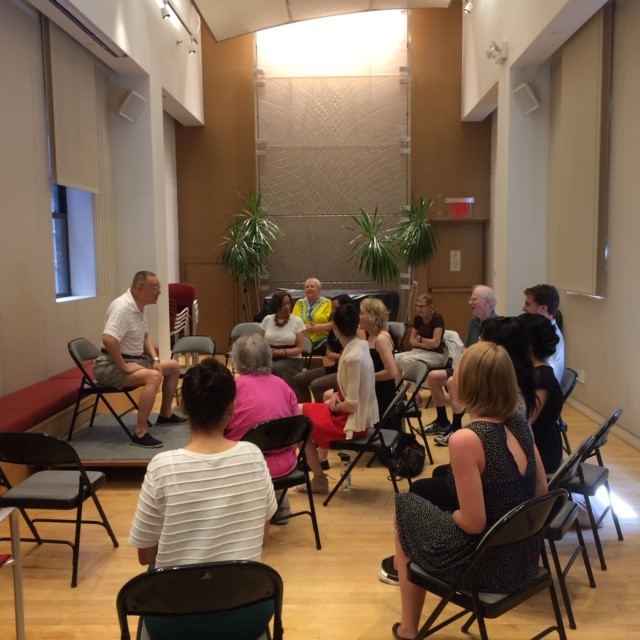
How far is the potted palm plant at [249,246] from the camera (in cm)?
987

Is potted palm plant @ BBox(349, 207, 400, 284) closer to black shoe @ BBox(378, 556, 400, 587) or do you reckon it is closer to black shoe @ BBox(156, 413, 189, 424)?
black shoe @ BBox(156, 413, 189, 424)

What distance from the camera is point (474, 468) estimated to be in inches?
86.3

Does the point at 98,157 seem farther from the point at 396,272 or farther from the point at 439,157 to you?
the point at 439,157

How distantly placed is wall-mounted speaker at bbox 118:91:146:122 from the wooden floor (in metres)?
4.83

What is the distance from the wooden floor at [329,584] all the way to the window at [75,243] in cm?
343

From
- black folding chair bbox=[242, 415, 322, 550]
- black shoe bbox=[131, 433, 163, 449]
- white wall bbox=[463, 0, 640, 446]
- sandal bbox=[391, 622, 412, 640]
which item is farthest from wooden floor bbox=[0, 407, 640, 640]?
white wall bbox=[463, 0, 640, 446]

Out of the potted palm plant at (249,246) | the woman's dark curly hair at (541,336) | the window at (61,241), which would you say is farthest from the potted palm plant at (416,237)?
the woman's dark curly hair at (541,336)

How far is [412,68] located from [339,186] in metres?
2.09

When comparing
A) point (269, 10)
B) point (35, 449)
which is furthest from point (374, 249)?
point (35, 449)

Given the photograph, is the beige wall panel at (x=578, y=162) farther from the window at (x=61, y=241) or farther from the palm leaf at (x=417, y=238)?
the window at (x=61, y=241)

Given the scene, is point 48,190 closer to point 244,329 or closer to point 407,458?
point 244,329

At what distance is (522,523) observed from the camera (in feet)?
7.06

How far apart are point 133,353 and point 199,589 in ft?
12.1

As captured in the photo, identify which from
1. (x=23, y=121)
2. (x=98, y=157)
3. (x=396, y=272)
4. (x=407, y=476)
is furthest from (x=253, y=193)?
(x=407, y=476)
